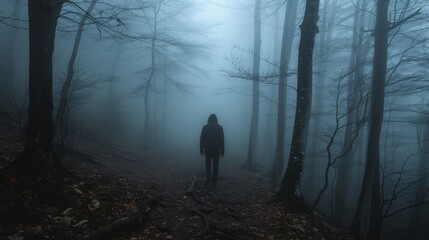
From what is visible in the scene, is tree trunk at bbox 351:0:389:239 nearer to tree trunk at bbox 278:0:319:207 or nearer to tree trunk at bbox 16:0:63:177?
tree trunk at bbox 278:0:319:207

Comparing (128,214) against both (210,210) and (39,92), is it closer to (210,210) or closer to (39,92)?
(210,210)

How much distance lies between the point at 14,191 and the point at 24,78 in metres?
31.4

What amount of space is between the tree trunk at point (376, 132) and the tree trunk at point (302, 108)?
103 inches

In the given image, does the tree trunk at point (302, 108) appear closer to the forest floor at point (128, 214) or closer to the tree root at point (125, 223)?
the forest floor at point (128, 214)

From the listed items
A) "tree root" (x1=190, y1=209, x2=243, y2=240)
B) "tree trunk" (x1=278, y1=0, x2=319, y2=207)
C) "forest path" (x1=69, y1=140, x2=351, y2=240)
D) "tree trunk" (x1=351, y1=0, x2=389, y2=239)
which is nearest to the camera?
"tree root" (x1=190, y1=209, x2=243, y2=240)

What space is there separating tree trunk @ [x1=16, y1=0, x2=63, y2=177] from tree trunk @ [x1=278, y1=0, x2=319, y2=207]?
4.96 metres

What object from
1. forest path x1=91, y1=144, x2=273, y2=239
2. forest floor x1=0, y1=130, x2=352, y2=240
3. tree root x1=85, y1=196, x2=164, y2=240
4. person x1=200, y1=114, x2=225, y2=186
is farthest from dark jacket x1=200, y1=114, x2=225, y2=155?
tree root x1=85, y1=196, x2=164, y2=240

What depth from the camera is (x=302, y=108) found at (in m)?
7.29

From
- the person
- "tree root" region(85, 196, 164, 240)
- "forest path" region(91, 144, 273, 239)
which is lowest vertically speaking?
"forest path" region(91, 144, 273, 239)

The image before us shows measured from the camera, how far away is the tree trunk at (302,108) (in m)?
7.16

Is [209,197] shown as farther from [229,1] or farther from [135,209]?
[229,1]

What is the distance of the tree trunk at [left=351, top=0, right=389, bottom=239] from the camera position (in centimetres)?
855

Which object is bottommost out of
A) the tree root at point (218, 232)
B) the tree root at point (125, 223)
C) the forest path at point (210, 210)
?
the forest path at point (210, 210)

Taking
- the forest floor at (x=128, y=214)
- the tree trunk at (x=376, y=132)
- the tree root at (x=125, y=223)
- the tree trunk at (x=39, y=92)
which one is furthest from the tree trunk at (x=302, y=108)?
the tree trunk at (x=39, y=92)
